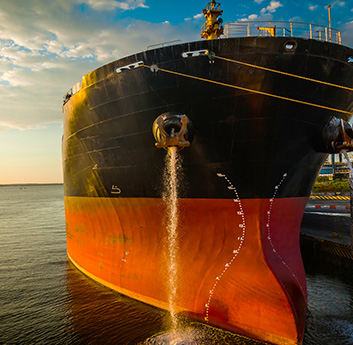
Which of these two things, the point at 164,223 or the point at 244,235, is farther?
the point at 164,223

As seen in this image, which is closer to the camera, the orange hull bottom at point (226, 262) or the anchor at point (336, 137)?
the orange hull bottom at point (226, 262)

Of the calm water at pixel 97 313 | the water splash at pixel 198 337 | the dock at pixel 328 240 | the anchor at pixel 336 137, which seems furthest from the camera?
the dock at pixel 328 240

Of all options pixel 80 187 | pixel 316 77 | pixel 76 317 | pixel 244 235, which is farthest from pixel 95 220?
pixel 316 77

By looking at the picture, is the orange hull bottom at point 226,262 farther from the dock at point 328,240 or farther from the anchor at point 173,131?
the dock at point 328,240

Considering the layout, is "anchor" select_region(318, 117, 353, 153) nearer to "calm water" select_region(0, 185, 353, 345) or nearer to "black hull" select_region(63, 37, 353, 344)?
"black hull" select_region(63, 37, 353, 344)

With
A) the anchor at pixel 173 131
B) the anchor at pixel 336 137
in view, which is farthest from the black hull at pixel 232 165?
the anchor at pixel 173 131

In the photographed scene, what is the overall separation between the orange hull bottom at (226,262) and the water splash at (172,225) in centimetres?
11

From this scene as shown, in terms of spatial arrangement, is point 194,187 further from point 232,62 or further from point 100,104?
point 100,104

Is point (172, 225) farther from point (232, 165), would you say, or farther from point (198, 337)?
point (198, 337)

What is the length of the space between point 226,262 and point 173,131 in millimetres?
3150

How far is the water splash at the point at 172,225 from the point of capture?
6.72 metres

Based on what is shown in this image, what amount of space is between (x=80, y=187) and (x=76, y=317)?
416 cm

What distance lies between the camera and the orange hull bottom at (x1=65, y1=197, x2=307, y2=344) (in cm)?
585

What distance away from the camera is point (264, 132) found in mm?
6074
